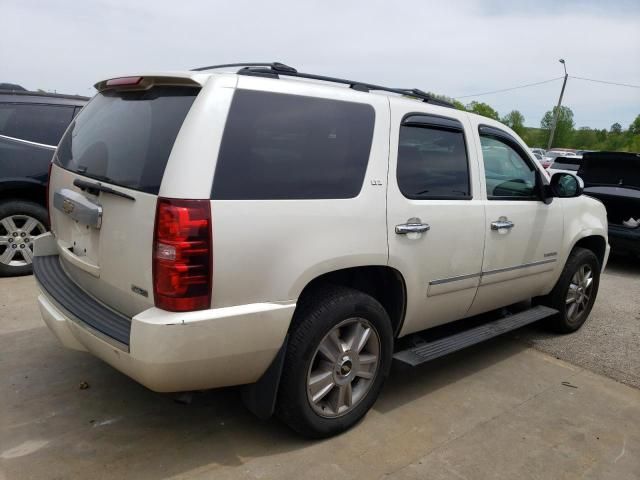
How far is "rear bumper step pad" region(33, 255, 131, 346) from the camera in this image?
97.0 inches

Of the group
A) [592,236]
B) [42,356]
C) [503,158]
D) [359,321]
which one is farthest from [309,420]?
[592,236]

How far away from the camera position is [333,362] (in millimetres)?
2811

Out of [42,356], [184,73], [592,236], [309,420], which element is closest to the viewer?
[184,73]

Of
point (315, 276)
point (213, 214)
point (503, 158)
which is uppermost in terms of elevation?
point (503, 158)

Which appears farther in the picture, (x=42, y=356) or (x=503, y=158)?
(x=503, y=158)

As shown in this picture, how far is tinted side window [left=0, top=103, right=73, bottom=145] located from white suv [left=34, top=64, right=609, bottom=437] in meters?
2.62

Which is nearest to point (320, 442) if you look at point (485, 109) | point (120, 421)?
point (120, 421)

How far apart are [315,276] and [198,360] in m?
0.67

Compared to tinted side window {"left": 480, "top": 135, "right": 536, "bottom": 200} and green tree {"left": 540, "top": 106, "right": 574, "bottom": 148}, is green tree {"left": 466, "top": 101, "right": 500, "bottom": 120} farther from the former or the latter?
tinted side window {"left": 480, "top": 135, "right": 536, "bottom": 200}

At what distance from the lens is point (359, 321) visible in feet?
9.48

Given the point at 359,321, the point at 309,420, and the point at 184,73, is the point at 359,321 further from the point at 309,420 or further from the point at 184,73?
the point at 184,73

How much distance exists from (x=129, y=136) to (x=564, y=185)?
327cm

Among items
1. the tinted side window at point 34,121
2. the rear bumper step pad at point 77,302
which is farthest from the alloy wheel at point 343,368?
the tinted side window at point 34,121

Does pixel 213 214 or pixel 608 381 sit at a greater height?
pixel 213 214
